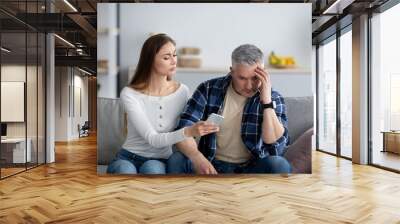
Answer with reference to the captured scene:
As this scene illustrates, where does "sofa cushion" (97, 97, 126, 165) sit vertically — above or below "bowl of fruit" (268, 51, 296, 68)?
below

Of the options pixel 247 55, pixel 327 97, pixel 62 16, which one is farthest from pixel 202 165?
pixel 327 97

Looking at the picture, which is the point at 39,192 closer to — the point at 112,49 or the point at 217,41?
the point at 112,49

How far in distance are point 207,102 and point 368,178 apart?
257 cm

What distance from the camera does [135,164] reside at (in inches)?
239

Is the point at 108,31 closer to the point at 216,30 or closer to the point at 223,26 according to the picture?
the point at 216,30

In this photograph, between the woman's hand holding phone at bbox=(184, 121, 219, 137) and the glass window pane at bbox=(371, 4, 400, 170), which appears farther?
the glass window pane at bbox=(371, 4, 400, 170)

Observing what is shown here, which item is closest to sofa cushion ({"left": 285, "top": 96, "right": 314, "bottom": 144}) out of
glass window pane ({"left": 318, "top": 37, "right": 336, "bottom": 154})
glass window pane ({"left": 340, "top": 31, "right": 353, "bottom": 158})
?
glass window pane ({"left": 340, "top": 31, "right": 353, "bottom": 158})

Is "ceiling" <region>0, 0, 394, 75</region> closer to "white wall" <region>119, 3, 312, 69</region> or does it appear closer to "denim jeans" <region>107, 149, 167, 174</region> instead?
"white wall" <region>119, 3, 312, 69</region>

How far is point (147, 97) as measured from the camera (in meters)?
5.93

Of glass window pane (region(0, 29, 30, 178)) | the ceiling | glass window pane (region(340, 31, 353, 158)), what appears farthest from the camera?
glass window pane (region(340, 31, 353, 158))

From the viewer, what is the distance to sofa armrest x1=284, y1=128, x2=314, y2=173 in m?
6.07

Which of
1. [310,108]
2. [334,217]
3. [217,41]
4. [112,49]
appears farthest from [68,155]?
[334,217]

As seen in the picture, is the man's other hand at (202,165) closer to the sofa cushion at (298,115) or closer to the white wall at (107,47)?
the sofa cushion at (298,115)

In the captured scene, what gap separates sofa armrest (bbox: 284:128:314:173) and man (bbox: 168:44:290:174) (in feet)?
0.49
